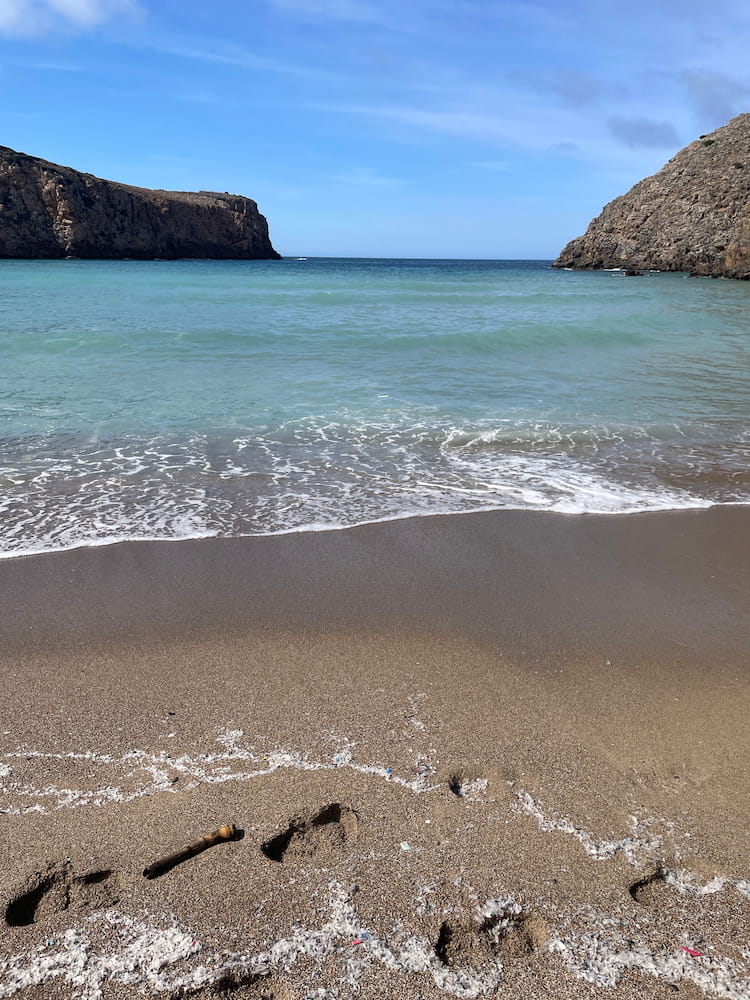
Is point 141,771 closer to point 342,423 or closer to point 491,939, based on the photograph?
point 491,939

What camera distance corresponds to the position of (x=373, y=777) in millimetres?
2406

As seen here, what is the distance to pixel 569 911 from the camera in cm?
187

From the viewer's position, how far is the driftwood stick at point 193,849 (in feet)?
6.47

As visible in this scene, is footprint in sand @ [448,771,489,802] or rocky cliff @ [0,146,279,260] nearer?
footprint in sand @ [448,771,489,802]

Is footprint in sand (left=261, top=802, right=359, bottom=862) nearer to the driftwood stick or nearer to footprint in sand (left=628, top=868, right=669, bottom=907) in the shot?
the driftwood stick

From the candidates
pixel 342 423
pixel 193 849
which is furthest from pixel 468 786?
pixel 342 423

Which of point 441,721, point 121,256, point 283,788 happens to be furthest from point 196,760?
point 121,256

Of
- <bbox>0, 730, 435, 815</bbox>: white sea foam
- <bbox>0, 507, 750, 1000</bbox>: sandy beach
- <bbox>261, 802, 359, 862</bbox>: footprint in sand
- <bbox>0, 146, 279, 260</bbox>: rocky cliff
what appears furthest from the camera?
<bbox>0, 146, 279, 260</bbox>: rocky cliff

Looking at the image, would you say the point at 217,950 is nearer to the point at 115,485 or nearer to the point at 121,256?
the point at 115,485

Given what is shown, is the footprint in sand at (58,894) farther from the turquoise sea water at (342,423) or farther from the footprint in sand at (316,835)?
the turquoise sea water at (342,423)

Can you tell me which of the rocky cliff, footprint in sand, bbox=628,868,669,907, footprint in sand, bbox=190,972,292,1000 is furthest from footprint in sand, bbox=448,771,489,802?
the rocky cliff

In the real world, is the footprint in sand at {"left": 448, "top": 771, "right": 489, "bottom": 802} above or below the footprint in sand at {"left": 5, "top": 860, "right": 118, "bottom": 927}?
below

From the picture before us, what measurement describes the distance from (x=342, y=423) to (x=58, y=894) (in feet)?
21.1

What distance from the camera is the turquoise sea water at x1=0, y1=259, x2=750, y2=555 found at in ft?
17.7
